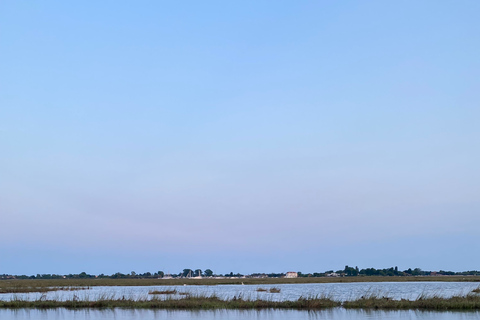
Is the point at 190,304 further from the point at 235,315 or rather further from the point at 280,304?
the point at 280,304

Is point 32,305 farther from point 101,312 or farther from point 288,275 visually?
point 288,275

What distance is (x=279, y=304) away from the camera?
35.3 metres

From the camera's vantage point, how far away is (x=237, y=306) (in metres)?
34.7

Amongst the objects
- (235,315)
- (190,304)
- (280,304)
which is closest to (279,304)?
(280,304)

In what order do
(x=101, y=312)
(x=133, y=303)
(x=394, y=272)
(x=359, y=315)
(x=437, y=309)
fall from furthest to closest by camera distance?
(x=394, y=272) → (x=133, y=303) → (x=101, y=312) → (x=437, y=309) → (x=359, y=315)

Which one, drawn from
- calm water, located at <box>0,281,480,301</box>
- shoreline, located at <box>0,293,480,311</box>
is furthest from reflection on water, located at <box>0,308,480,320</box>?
calm water, located at <box>0,281,480,301</box>

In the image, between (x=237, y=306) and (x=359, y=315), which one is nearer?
(x=359, y=315)

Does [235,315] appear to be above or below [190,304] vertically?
below

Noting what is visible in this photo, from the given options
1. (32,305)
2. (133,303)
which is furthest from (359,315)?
(32,305)

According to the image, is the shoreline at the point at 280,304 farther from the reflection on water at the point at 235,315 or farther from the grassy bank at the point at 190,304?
the reflection on water at the point at 235,315

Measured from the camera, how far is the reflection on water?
94.7ft

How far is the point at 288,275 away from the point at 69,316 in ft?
506

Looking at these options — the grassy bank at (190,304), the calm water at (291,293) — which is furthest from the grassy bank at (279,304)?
the calm water at (291,293)

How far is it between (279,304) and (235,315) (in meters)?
5.15
